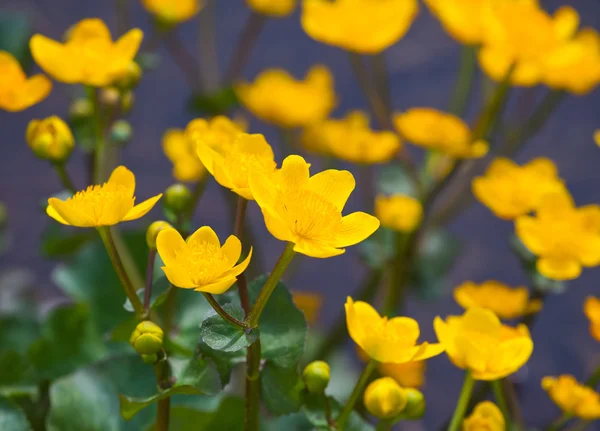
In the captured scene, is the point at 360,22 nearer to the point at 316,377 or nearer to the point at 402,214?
the point at 402,214

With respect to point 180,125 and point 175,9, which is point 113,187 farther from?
point 180,125

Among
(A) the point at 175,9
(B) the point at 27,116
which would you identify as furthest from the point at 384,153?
(B) the point at 27,116

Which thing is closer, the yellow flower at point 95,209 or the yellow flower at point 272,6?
the yellow flower at point 95,209

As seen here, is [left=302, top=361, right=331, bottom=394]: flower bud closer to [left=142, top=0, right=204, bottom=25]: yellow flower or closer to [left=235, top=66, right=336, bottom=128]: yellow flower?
[left=235, top=66, right=336, bottom=128]: yellow flower

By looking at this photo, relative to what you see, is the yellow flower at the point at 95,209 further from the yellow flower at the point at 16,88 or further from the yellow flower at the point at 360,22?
the yellow flower at the point at 360,22

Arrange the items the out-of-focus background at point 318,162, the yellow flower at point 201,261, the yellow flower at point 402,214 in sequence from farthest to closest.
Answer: the out-of-focus background at point 318,162 < the yellow flower at point 402,214 < the yellow flower at point 201,261

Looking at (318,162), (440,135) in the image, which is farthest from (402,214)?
(318,162)

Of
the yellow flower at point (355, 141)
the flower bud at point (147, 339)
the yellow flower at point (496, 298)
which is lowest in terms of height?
the yellow flower at point (496, 298)

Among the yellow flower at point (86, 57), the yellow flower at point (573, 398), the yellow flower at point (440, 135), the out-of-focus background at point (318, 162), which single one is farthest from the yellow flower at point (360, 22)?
the out-of-focus background at point (318, 162)
